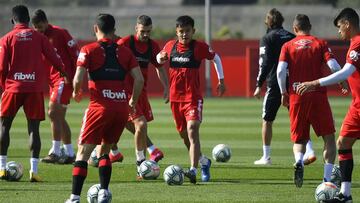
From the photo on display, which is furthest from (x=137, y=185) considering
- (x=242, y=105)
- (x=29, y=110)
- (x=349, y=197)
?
(x=242, y=105)

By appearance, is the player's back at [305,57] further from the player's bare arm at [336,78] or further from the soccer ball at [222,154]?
the soccer ball at [222,154]

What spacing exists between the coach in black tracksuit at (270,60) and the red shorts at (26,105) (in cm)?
371

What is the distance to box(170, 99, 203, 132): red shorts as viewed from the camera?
1451 centimetres

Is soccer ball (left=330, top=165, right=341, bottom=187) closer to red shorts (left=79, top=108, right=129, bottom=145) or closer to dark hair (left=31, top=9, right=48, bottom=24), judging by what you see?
red shorts (left=79, top=108, right=129, bottom=145)

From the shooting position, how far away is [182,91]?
14703mm

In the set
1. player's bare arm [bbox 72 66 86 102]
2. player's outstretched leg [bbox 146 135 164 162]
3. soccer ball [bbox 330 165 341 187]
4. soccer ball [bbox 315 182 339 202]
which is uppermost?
player's bare arm [bbox 72 66 86 102]

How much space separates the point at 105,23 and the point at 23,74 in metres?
3.10

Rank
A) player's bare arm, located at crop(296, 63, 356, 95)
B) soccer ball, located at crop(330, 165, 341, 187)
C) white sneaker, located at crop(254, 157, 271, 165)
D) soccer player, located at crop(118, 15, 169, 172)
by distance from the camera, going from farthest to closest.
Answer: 1. white sneaker, located at crop(254, 157, 271, 165)
2. soccer player, located at crop(118, 15, 169, 172)
3. soccer ball, located at crop(330, 165, 341, 187)
4. player's bare arm, located at crop(296, 63, 356, 95)

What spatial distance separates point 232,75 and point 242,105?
6.70 meters

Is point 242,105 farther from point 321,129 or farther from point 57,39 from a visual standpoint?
point 321,129

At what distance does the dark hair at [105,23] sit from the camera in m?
11.6

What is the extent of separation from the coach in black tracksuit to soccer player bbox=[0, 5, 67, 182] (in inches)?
145

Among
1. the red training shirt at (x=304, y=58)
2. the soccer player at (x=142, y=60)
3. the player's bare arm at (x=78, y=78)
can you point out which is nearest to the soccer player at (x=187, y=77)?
the soccer player at (x=142, y=60)

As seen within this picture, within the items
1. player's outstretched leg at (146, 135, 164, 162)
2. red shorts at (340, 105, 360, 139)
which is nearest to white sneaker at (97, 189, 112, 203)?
red shorts at (340, 105, 360, 139)
